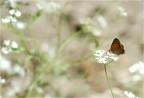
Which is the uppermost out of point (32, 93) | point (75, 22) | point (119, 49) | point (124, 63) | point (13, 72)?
point (75, 22)

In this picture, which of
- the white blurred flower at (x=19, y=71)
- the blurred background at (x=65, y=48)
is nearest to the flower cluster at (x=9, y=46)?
the blurred background at (x=65, y=48)

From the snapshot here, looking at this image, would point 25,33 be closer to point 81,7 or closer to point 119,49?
point 81,7

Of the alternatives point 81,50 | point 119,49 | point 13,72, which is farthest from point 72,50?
point 119,49

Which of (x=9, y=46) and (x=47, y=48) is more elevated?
(x=47, y=48)

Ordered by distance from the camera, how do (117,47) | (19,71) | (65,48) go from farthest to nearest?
(65,48)
(19,71)
(117,47)

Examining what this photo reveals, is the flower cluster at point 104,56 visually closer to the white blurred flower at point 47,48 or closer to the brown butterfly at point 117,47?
the brown butterfly at point 117,47

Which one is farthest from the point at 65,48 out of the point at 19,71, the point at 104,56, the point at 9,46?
the point at 104,56

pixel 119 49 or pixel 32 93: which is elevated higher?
pixel 32 93

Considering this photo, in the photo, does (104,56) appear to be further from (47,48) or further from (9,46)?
(47,48)

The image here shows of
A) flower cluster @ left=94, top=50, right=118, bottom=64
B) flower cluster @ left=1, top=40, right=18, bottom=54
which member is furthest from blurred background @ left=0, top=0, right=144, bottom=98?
flower cluster @ left=94, top=50, right=118, bottom=64

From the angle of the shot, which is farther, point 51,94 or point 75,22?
point 75,22
